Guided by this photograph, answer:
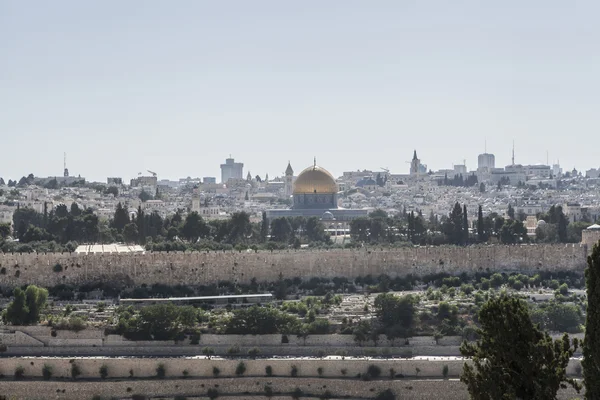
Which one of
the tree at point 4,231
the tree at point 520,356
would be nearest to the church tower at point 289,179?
the tree at point 4,231

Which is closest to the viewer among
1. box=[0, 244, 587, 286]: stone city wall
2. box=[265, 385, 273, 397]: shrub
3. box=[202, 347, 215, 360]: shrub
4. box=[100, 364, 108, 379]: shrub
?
box=[265, 385, 273, 397]: shrub

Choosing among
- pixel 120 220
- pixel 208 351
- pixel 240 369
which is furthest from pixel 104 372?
pixel 120 220

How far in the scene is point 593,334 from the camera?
2281 centimetres

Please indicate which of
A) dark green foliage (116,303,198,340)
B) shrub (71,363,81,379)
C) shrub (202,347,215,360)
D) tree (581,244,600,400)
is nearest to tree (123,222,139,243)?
dark green foliage (116,303,198,340)

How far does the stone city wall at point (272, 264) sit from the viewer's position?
198ft

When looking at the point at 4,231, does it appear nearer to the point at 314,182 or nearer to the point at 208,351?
the point at 314,182

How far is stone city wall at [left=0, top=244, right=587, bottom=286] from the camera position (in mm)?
60312

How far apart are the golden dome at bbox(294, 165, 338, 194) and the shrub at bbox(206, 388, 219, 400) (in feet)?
217

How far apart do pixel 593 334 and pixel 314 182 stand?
88.7m

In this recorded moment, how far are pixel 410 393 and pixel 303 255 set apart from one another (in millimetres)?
19592

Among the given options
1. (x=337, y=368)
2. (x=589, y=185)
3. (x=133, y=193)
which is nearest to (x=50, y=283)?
(x=337, y=368)

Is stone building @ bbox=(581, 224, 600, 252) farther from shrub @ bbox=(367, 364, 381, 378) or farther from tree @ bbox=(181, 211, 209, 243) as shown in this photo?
shrub @ bbox=(367, 364, 381, 378)

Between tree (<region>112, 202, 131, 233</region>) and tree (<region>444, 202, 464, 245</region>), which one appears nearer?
tree (<region>444, 202, 464, 245</region>)

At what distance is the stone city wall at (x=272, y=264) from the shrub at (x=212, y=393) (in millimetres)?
16453
